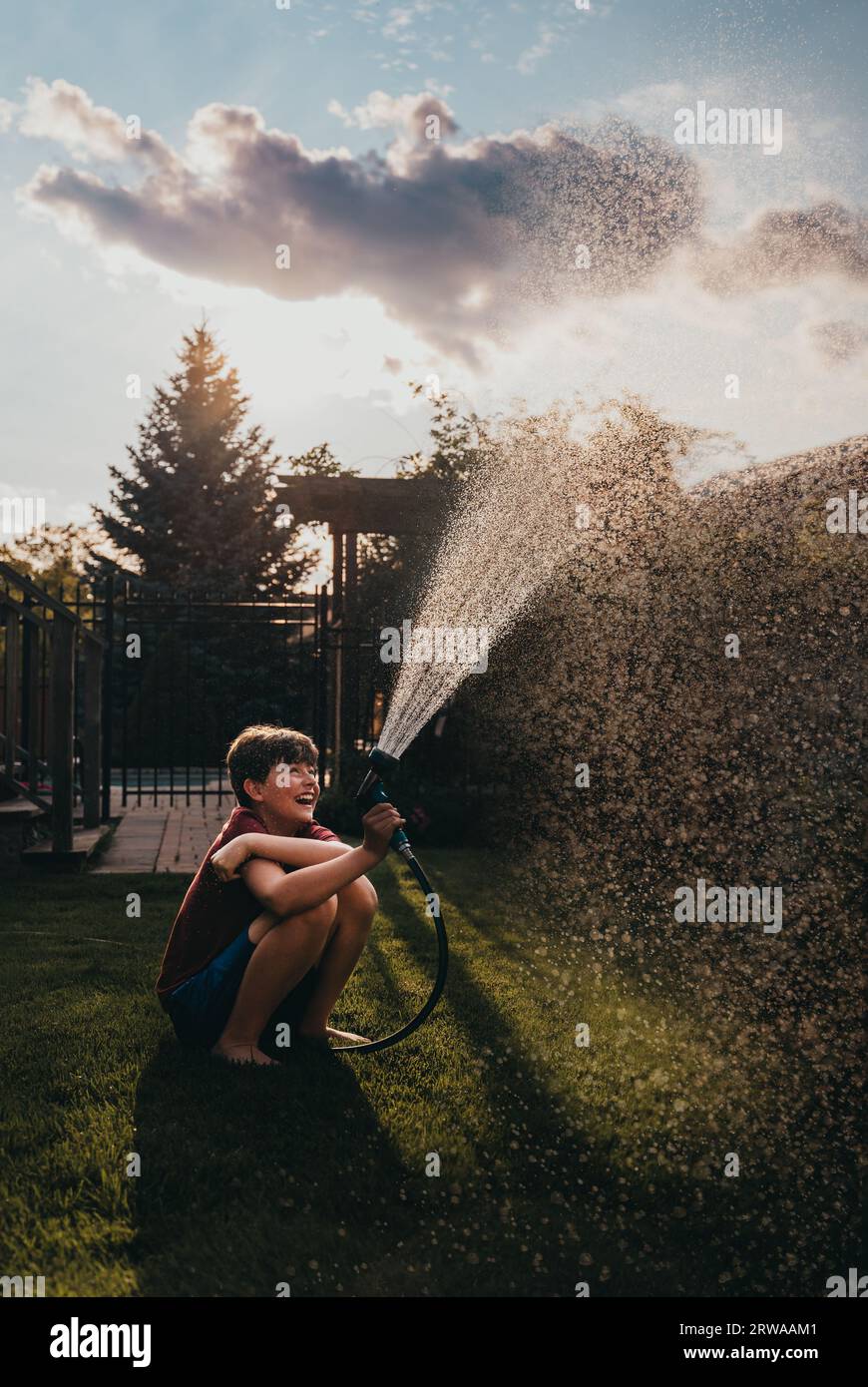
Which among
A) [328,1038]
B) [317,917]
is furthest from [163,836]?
[317,917]

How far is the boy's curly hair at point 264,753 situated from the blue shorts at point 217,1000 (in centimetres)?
49

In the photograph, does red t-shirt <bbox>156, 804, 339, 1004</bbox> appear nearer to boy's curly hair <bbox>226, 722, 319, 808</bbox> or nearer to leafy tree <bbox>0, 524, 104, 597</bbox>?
boy's curly hair <bbox>226, 722, 319, 808</bbox>

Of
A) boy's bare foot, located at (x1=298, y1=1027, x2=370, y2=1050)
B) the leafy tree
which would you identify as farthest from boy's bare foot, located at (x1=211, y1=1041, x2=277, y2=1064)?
the leafy tree

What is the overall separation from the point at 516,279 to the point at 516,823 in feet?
14.1

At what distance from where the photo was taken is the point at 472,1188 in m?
2.31

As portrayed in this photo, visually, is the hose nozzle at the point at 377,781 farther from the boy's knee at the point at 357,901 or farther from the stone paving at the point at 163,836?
the stone paving at the point at 163,836

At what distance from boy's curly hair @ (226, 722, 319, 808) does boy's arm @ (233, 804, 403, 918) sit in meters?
0.36

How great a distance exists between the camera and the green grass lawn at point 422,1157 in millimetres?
1997

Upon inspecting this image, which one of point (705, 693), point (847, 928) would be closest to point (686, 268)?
point (705, 693)

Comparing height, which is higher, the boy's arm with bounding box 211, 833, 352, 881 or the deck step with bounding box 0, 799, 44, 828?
the boy's arm with bounding box 211, 833, 352, 881

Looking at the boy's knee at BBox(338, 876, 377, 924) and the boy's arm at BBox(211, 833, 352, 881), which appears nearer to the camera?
the boy's arm at BBox(211, 833, 352, 881)

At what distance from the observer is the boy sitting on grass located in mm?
2838
